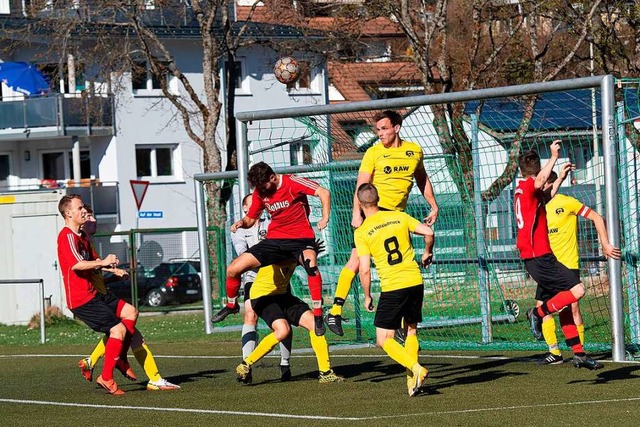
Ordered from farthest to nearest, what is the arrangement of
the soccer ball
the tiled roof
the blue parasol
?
the blue parasol, the tiled roof, the soccer ball

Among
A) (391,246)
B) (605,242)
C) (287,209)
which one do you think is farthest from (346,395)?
(605,242)

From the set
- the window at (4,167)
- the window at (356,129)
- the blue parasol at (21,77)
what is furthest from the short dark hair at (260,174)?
the window at (4,167)

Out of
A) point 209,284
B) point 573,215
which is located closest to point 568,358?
point 573,215

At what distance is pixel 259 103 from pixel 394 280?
40.3 m

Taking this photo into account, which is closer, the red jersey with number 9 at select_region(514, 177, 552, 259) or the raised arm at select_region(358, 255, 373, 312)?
the raised arm at select_region(358, 255, 373, 312)

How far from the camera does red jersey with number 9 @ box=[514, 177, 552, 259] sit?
11820mm

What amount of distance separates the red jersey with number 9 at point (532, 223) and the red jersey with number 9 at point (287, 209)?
2.06 metres

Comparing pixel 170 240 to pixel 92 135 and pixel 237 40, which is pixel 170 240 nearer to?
pixel 237 40

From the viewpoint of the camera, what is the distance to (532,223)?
Result: 11.8m

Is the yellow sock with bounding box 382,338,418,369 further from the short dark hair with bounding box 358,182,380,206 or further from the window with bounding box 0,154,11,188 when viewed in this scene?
the window with bounding box 0,154,11,188

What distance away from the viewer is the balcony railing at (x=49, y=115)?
45938 millimetres

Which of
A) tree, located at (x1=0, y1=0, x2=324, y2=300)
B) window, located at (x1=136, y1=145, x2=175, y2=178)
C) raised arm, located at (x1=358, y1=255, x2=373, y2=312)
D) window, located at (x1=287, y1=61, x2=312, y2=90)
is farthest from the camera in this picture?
window, located at (x1=136, y1=145, x2=175, y2=178)

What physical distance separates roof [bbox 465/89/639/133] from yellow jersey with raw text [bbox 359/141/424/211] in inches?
112

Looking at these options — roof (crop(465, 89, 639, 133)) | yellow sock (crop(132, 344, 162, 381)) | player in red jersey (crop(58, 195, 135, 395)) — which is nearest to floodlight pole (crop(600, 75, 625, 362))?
roof (crop(465, 89, 639, 133))
